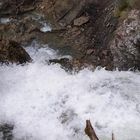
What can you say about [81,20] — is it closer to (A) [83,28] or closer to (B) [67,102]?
(A) [83,28]

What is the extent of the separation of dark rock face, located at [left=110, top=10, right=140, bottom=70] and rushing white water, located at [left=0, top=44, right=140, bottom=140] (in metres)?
0.34

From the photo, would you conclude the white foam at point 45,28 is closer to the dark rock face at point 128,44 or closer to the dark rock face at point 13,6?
the dark rock face at point 13,6

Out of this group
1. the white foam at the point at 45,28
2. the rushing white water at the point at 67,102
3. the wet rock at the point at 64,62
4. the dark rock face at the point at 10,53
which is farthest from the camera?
the white foam at the point at 45,28

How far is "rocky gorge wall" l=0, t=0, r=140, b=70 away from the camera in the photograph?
8992 mm

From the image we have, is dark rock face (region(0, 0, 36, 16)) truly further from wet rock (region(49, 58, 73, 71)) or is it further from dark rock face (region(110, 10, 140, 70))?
dark rock face (region(110, 10, 140, 70))

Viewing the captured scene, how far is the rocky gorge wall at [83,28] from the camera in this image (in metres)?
8.99

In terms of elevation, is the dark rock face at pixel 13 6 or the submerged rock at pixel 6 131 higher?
the dark rock face at pixel 13 6

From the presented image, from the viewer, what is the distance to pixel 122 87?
26.8 ft

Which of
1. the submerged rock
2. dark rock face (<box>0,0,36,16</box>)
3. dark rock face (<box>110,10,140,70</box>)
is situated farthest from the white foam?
the submerged rock

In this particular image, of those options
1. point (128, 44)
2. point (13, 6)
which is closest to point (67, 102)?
point (128, 44)

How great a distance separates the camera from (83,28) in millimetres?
11008

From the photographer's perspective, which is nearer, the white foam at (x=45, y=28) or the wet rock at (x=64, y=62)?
the wet rock at (x=64, y=62)

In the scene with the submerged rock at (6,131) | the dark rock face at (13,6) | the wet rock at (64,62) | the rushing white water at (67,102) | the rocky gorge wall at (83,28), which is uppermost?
the dark rock face at (13,6)

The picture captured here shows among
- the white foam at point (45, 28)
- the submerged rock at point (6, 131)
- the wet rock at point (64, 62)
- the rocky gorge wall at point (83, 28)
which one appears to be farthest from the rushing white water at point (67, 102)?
the white foam at point (45, 28)
